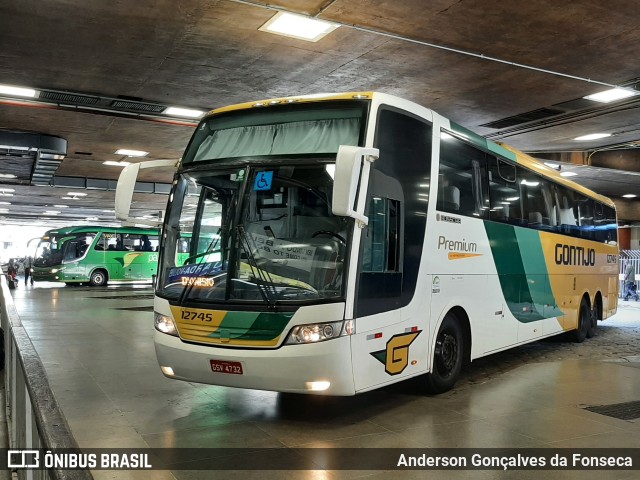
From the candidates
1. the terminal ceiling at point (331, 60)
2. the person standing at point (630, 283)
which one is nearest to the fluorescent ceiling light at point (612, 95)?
the terminal ceiling at point (331, 60)

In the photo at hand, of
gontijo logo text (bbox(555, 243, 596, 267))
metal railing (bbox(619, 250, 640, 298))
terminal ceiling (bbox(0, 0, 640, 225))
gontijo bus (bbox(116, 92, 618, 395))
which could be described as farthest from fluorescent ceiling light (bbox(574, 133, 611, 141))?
metal railing (bbox(619, 250, 640, 298))

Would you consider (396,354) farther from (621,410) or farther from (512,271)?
(512,271)

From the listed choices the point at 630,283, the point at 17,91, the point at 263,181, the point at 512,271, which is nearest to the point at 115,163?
the point at 17,91

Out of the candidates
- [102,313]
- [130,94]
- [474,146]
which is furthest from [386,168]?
[102,313]

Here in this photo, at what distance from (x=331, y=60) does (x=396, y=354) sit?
5.22 metres

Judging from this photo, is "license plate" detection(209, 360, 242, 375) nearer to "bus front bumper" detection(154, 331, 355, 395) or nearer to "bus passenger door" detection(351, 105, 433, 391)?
"bus front bumper" detection(154, 331, 355, 395)

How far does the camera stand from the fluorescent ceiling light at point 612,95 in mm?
10906

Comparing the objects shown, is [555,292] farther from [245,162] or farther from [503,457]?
[245,162]

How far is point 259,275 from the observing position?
19.2ft

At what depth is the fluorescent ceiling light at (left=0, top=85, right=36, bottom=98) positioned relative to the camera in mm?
11279

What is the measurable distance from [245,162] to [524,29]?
14.9 feet

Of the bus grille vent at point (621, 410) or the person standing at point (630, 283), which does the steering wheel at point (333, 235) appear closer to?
the bus grille vent at point (621, 410)

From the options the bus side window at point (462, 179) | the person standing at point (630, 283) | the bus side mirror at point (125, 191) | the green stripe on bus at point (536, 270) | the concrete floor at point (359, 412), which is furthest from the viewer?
the person standing at point (630, 283)

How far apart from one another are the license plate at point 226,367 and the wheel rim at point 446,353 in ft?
8.75
